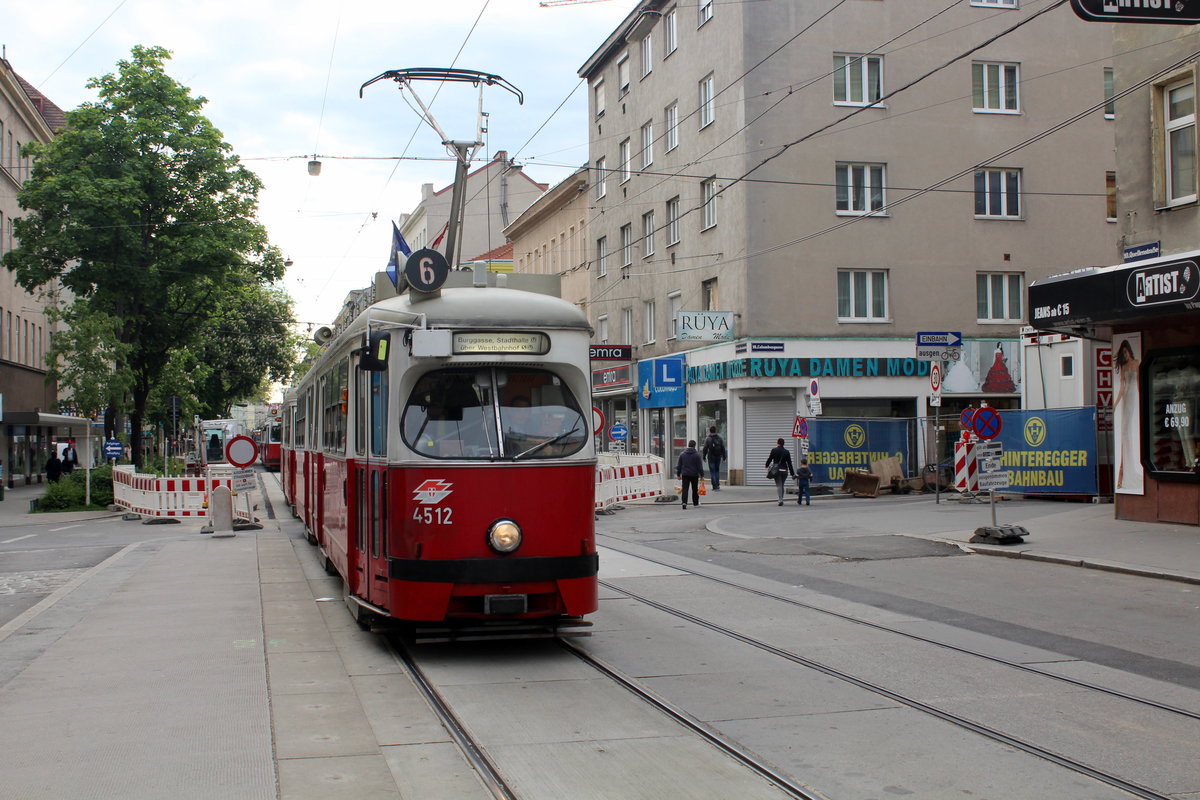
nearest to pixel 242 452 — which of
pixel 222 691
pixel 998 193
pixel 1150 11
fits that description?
pixel 222 691

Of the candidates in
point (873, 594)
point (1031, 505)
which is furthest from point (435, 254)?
point (1031, 505)

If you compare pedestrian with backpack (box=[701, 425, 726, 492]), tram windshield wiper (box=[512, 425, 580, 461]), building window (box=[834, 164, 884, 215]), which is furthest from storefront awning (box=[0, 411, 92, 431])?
tram windshield wiper (box=[512, 425, 580, 461])

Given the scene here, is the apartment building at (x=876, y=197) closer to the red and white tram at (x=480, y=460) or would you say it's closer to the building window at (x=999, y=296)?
the building window at (x=999, y=296)

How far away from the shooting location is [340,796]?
17.7 feet

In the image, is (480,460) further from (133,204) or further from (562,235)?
(562,235)

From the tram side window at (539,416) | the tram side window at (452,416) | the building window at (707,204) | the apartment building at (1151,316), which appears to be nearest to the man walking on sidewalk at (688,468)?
the apartment building at (1151,316)

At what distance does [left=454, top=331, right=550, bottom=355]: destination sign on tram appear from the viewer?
8.66 meters

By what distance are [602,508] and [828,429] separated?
21.2 feet

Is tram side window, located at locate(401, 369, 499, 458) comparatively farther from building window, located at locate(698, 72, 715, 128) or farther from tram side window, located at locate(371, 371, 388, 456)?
building window, located at locate(698, 72, 715, 128)

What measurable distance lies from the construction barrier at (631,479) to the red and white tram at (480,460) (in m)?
18.3

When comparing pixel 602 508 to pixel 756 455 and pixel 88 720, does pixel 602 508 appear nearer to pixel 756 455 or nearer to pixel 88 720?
pixel 756 455

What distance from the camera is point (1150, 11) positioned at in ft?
29.1

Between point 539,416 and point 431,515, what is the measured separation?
3.58 feet

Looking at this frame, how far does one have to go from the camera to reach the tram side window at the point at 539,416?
28.4 feet
